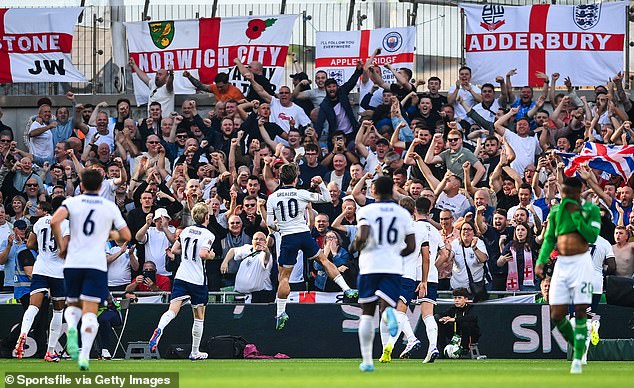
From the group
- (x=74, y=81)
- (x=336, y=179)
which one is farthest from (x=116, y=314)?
(x=74, y=81)

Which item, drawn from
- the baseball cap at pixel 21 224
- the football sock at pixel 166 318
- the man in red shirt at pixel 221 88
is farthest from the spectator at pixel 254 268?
the man in red shirt at pixel 221 88

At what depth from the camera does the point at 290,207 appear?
2094 cm

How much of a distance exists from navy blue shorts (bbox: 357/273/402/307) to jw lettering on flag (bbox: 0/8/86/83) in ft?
46.3

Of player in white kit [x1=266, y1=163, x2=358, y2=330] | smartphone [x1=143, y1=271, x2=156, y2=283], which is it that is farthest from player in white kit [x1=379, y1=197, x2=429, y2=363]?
smartphone [x1=143, y1=271, x2=156, y2=283]

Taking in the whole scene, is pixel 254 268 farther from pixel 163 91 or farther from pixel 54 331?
pixel 163 91

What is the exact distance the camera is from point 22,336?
20297 millimetres

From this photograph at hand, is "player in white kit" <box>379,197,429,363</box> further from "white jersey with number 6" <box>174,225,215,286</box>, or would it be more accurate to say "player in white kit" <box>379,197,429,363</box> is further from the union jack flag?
the union jack flag

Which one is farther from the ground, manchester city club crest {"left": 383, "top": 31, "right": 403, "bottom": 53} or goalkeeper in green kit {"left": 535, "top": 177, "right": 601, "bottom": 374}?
manchester city club crest {"left": 383, "top": 31, "right": 403, "bottom": 53}

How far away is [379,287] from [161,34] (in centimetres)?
1417

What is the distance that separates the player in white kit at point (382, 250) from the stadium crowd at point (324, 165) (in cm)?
557

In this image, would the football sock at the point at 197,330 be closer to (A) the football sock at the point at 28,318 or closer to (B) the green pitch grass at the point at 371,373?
(B) the green pitch grass at the point at 371,373

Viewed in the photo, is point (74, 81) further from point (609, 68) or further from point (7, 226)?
point (609, 68)

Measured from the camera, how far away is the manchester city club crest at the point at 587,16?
91.6ft

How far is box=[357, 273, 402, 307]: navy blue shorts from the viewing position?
15.8m
